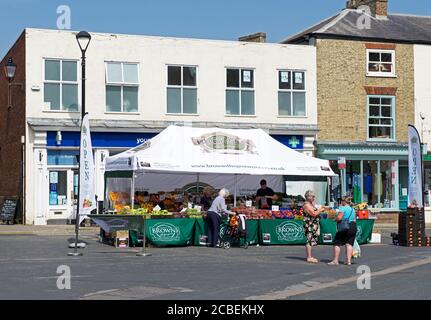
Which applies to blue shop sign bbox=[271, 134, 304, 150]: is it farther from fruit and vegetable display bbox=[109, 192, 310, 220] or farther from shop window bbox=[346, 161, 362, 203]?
fruit and vegetable display bbox=[109, 192, 310, 220]

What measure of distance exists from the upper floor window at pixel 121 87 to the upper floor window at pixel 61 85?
1.36 meters

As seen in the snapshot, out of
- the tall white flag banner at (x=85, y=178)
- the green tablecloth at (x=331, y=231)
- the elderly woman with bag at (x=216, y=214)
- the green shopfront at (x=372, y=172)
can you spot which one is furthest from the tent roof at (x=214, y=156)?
the green shopfront at (x=372, y=172)

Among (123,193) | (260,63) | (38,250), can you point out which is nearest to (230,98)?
(260,63)

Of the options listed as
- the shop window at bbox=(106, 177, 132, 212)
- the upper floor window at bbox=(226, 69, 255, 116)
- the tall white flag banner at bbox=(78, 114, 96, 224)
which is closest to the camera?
the tall white flag banner at bbox=(78, 114, 96, 224)

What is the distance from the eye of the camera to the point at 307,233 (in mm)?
19016

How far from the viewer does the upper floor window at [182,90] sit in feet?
114

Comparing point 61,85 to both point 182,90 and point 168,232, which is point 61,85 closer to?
point 182,90

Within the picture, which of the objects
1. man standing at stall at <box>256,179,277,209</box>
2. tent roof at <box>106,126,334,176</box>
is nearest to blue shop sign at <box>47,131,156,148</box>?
tent roof at <box>106,126,334,176</box>

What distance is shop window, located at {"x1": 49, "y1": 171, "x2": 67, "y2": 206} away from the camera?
32.7 meters

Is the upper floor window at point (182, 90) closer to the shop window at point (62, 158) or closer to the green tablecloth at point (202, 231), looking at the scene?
the shop window at point (62, 158)

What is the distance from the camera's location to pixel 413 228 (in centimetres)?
2412

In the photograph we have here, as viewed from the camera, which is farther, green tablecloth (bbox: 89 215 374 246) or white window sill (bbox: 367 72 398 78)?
white window sill (bbox: 367 72 398 78)

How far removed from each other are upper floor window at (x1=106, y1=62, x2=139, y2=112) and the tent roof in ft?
29.0
